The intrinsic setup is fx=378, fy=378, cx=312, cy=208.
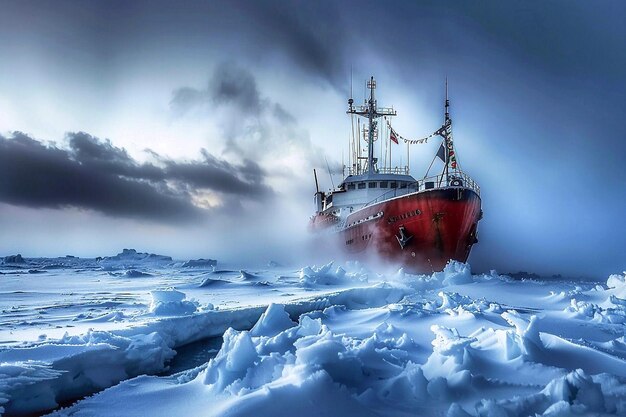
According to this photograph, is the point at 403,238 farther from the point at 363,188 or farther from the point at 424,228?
the point at 363,188

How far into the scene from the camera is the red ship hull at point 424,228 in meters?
20.8

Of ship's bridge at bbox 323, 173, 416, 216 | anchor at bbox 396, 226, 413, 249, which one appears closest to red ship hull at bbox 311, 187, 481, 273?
anchor at bbox 396, 226, 413, 249

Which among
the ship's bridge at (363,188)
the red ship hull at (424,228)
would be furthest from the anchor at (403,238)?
the ship's bridge at (363,188)

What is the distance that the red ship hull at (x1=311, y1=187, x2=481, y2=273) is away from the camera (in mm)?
20828

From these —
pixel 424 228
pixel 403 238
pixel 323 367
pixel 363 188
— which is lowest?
pixel 323 367

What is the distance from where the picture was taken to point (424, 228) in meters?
21.3

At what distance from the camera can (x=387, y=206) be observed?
2253 cm

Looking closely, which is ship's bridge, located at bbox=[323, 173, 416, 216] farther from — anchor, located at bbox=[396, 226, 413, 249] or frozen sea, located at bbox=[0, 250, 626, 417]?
frozen sea, located at bbox=[0, 250, 626, 417]

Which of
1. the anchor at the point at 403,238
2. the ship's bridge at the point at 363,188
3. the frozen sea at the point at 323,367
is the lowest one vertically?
the frozen sea at the point at 323,367

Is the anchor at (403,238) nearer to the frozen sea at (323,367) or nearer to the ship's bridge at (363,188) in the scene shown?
the ship's bridge at (363,188)

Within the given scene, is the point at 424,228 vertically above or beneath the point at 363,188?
beneath

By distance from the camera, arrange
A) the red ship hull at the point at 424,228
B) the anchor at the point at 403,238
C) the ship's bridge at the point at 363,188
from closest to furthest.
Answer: the red ship hull at the point at 424,228
the anchor at the point at 403,238
the ship's bridge at the point at 363,188

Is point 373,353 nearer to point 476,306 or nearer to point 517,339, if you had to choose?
point 517,339

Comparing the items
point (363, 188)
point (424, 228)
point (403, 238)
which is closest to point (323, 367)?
point (424, 228)
